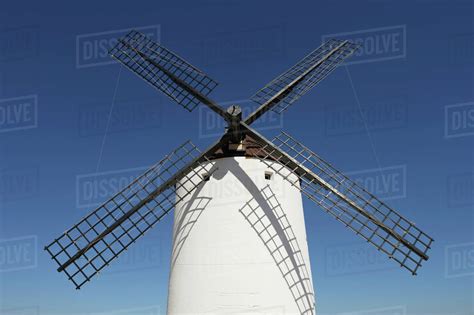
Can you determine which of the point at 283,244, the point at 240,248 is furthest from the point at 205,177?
the point at 283,244

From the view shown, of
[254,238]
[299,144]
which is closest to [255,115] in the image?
[299,144]

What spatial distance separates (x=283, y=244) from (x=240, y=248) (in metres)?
1.13

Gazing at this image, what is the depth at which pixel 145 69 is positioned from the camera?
12523mm

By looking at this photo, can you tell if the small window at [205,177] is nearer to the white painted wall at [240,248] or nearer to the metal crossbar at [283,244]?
the white painted wall at [240,248]

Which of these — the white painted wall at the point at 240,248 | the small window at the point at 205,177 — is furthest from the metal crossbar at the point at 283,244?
the small window at the point at 205,177

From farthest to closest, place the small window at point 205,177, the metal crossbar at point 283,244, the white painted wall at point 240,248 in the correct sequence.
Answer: the small window at point 205,177
the metal crossbar at point 283,244
the white painted wall at point 240,248

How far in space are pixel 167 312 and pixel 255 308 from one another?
2.55 meters

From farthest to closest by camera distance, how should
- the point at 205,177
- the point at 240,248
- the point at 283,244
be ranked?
the point at 205,177 < the point at 283,244 < the point at 240,248

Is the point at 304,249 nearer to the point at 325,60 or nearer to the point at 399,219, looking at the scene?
the point at 399,219

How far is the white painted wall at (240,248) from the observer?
8.70 m

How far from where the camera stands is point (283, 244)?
30.2ft

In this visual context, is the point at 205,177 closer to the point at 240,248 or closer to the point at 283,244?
the point at 240,248

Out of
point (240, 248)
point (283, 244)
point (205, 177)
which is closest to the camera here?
point (240, 248)

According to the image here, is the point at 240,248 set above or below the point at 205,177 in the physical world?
below
